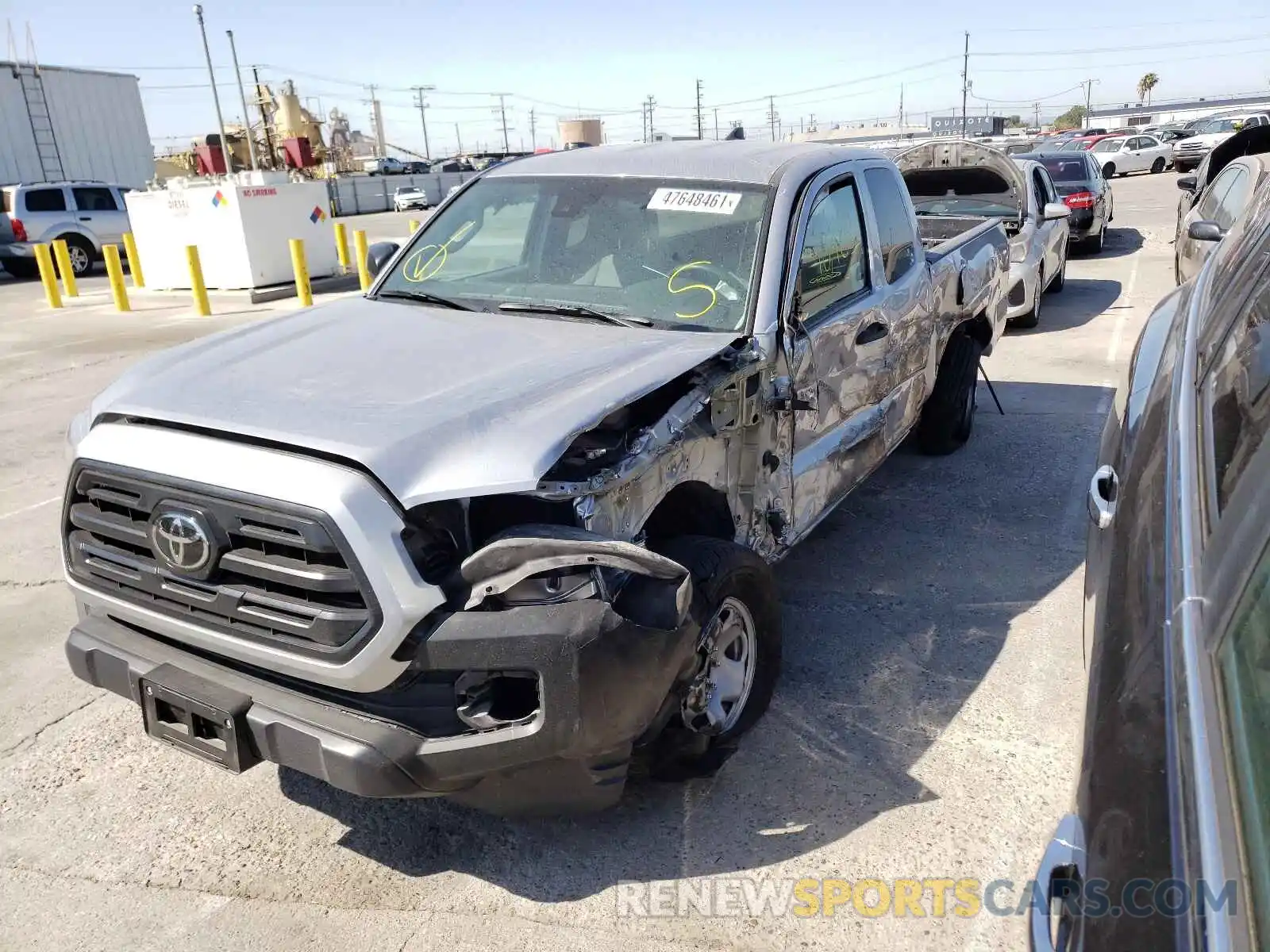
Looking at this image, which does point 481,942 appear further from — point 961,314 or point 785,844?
point 961,314

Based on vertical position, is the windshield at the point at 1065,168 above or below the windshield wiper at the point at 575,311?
below

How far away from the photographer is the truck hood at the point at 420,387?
2445 mm

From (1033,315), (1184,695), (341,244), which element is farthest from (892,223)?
(341,244)

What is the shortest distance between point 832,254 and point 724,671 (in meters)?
1.88

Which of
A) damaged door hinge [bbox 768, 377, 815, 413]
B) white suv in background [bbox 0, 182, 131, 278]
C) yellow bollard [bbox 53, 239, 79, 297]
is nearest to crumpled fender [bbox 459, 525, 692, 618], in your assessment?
damaged door hinge [bbox 768, 377, 815, 413]

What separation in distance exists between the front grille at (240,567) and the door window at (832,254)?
6.93 ft

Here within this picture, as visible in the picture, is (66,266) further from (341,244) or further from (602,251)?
(602,251)

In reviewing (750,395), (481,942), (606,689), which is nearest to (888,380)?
(750,395)

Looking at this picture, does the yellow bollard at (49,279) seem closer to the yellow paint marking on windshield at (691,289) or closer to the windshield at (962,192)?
the windshield at (962,192)

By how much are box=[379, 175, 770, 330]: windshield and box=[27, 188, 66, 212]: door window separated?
18.2 meters

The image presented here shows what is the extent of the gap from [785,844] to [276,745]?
1481 mm

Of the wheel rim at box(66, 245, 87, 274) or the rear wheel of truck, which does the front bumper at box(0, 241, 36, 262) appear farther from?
the rear wheel of truck

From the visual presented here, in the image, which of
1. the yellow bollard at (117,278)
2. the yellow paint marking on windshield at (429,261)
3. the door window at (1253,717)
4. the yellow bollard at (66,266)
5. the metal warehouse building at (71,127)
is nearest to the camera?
the door window at (1253,717)

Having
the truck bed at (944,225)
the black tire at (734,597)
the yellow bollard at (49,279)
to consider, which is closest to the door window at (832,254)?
the black tire at (734,597)
